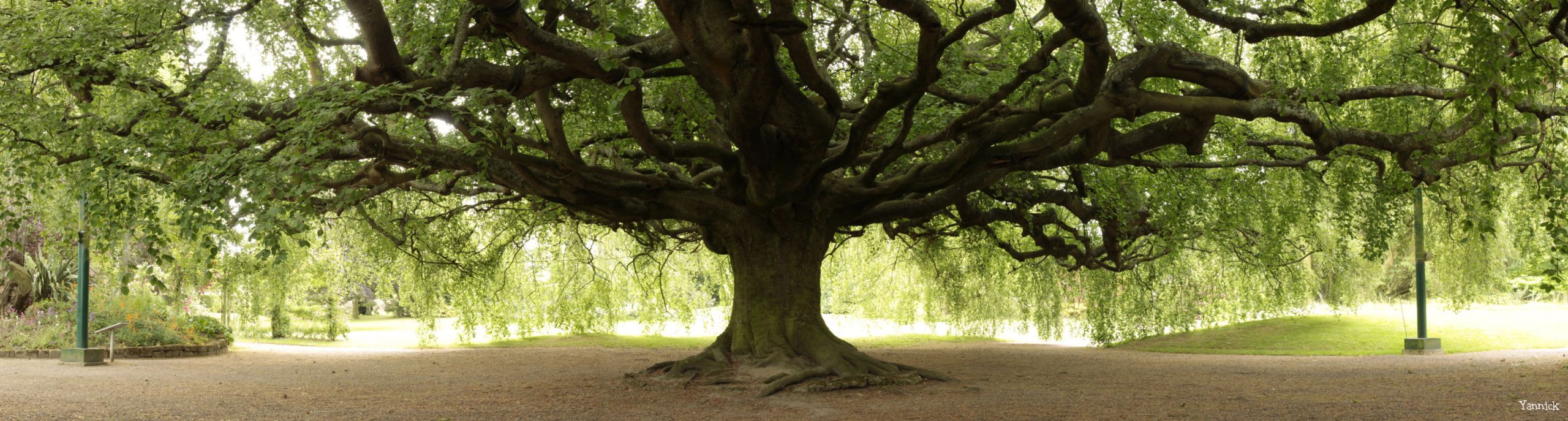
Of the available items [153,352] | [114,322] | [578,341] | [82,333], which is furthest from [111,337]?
[578,341]

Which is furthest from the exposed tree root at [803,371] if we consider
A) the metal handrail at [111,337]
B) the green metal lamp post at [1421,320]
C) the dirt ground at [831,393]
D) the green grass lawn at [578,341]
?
the green metal lamp post at [1421,320]

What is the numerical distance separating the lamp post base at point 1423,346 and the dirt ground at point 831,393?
1.97 ft

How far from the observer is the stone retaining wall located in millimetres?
13906

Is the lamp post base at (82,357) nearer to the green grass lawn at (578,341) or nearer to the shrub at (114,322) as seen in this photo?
the shrub at (114,322)

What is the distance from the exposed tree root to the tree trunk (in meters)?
0.01

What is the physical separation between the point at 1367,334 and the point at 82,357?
63.3ft

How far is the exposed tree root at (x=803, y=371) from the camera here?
10016mm

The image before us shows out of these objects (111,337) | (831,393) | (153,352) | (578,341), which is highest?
(111,337)

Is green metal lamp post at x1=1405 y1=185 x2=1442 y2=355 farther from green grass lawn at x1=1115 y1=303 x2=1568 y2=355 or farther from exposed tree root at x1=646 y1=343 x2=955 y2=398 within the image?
exposed tree root at x1=646 y1=343 x2=955 y2=398

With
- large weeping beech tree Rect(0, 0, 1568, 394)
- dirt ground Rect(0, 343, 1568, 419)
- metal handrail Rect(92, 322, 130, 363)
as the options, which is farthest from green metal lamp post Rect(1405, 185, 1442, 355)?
metal handrail Rect(92, 322, 130, 363)

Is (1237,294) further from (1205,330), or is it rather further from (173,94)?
(173,94)

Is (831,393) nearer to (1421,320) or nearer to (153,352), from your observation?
(1421,320)

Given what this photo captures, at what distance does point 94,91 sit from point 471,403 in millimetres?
4125

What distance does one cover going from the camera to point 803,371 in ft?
33.3
